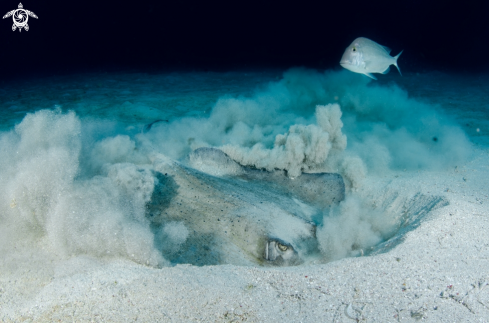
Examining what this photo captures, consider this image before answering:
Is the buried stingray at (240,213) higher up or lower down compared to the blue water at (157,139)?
lower down

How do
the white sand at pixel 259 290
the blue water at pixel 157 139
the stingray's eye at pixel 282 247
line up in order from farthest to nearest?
the stingray's eye at pixel 282 247, the blue water at pixel 157 139, the white sand at pixel 259 290

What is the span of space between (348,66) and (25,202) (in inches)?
191

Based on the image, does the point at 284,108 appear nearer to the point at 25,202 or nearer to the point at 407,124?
the point at 407,124

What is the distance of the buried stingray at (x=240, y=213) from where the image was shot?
3.09 m

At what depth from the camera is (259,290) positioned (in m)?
2.15

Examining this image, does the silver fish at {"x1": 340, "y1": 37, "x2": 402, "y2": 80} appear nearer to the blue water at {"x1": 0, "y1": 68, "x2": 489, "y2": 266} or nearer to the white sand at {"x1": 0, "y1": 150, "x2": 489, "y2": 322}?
the blue water at {"x1": 0, "y1": 68, "x2": 489, "y2": 266}

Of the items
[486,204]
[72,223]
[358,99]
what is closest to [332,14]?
[358,99]

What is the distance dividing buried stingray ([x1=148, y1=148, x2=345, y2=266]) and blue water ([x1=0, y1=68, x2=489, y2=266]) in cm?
24

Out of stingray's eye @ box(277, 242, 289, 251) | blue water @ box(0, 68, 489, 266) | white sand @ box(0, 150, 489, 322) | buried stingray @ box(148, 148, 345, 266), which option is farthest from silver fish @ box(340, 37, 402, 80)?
stingray's eye @ box(277, 242, 289, 251)

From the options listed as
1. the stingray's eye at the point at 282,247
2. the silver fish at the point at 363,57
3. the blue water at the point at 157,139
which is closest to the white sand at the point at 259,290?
the blue water at the point at 157,139

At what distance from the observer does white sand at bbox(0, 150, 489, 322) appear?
1.88 m

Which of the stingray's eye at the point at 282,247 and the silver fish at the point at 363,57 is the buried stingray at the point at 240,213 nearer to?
the stingray's eye at the point at 282,247

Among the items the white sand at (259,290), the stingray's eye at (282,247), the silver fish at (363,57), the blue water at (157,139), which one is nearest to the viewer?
the white sand at (259,290)

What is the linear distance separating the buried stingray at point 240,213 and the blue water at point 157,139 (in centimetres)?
24
